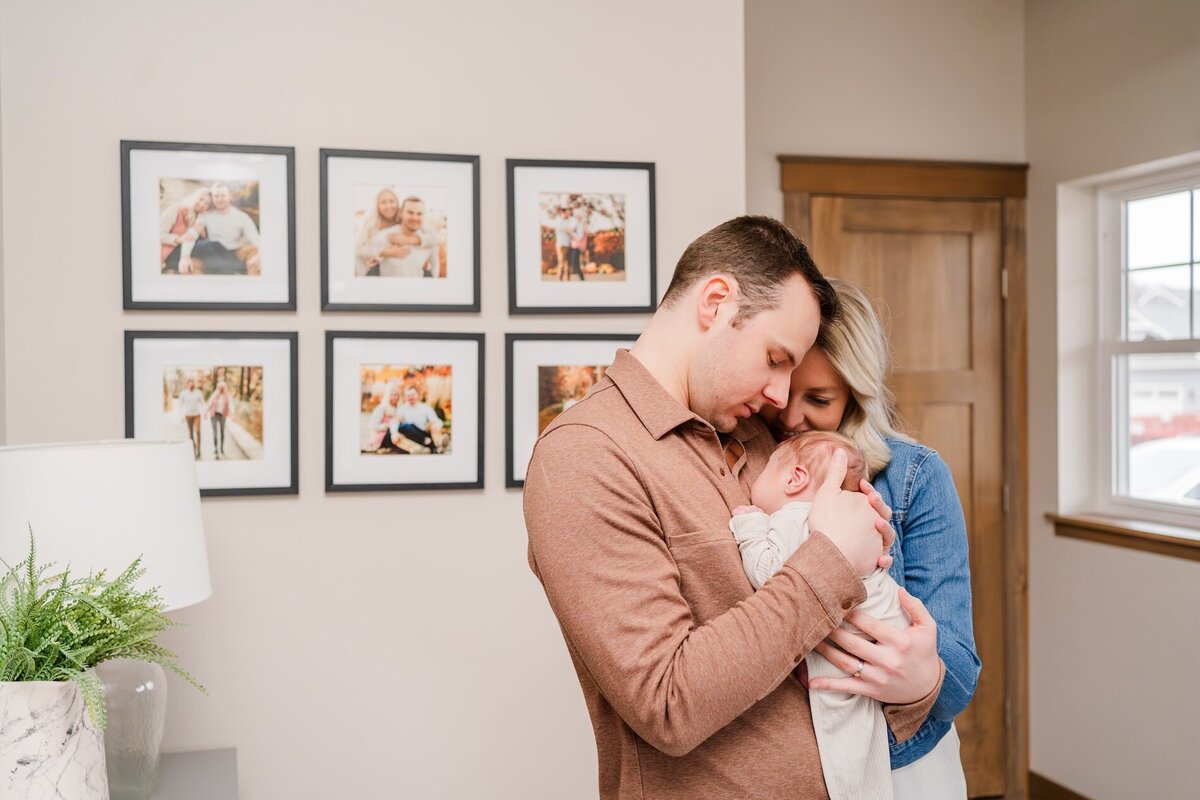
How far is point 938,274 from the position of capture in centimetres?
391

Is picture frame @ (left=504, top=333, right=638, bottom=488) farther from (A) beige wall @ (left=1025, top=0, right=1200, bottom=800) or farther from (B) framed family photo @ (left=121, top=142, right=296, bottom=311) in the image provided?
(A) beige wall @ (left=1025, top=0, right=1200, bottom=800)

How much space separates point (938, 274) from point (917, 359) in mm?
342

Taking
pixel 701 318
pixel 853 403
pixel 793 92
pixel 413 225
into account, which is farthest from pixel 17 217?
pixel 793 92

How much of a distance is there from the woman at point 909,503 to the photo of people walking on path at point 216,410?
1477mm

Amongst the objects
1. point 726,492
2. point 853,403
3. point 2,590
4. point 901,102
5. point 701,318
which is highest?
point 901,102

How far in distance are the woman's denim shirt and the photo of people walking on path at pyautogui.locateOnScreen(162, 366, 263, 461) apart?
165 centimetres

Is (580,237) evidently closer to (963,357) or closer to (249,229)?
(249,229)

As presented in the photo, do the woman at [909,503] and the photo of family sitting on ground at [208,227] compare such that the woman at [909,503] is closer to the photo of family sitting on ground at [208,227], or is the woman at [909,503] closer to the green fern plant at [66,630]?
the green fern plant at [66,630]

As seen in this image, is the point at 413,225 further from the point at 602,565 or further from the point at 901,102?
the point at 901,102

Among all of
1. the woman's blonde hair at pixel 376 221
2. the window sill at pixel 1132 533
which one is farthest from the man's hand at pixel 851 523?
the window sill at pixel 1132 533

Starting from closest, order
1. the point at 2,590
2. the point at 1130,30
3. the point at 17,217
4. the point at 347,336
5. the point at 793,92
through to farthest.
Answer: the point at 2,590 → the point at 17,217 → the point at 347,336 → the point at 1130,30 → the point at 793,92

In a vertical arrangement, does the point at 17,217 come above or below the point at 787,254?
above

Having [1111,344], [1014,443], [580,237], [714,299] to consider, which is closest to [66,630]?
[714,299]

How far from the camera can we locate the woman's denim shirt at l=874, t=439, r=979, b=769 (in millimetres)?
1509
